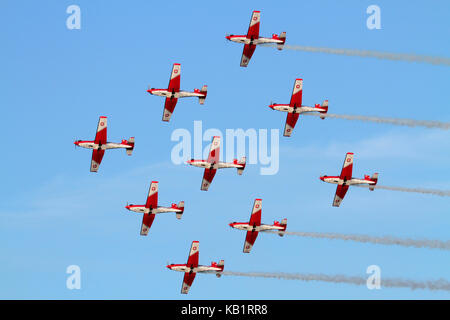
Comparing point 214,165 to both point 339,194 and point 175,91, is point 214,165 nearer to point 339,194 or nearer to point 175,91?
point 175,91

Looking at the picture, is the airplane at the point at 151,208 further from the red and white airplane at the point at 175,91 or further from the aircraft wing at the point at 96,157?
the red and white airplane at the point at 175,91

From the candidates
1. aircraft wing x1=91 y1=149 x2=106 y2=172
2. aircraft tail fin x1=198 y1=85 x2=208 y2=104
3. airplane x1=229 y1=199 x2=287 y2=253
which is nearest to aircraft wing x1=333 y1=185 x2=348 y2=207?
airplane x1=229 y1=199 x2=287 y2=253

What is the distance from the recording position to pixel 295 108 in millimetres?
153250

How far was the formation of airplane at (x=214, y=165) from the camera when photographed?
15025cm

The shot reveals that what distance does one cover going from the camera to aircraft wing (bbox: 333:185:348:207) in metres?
151

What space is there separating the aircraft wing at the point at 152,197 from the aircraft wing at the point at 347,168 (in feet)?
75.8

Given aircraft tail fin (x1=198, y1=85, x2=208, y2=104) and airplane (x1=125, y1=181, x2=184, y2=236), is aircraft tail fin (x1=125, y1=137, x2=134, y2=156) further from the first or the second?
aircraft tail fin (x1=198, y1=85, x2=208, y2=104)

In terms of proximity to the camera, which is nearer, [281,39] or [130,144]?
[281,39]

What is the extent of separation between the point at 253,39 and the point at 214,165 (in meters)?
16.4

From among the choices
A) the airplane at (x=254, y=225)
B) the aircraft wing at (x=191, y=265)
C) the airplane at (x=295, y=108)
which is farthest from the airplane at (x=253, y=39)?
the aircraft wing at (x=191, y=265)

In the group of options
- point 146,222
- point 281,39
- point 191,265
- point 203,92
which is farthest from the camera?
point 146,222

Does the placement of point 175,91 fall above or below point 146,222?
above

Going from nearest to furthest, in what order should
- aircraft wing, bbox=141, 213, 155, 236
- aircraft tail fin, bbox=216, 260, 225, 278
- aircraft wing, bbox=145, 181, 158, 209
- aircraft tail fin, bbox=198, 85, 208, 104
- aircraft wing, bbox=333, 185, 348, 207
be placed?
aircraft tail fin, bbox=216, 260, 225, 278 → aircraft wing, bbox=333, 185, 348, 207 → aircraft wing, bbox=145, 181, 158, 209 → aircraft tail fin, bbox=198, 85, 208, 104 → aircraft wing, bbox=141, 213, 155, 236

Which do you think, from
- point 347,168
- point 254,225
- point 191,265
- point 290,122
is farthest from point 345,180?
point 191,265
